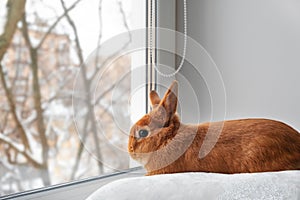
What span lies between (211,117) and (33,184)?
0.56 m

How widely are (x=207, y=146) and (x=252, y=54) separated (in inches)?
17.4

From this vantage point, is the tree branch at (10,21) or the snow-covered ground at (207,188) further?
the tree branch at (10,21)

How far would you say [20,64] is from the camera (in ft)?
3.46

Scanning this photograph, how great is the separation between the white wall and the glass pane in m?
0.20

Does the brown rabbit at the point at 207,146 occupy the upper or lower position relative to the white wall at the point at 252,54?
lower

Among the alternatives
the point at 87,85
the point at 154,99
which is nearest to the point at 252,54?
the point at 154,99

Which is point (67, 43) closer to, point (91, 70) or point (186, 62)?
point (91, 70)

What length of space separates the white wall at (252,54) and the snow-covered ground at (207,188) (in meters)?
0.44

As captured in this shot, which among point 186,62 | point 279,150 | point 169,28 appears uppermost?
point 169,28

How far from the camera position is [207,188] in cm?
72

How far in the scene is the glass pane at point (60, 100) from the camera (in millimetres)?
1039

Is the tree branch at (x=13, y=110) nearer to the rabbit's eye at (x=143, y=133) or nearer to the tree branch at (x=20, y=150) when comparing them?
the tree branch at (x=20, y=150)

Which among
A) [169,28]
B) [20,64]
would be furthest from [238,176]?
[169,28]

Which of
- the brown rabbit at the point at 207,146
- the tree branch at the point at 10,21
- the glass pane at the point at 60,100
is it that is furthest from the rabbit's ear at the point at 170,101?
the tree branch at the point at 10,21
